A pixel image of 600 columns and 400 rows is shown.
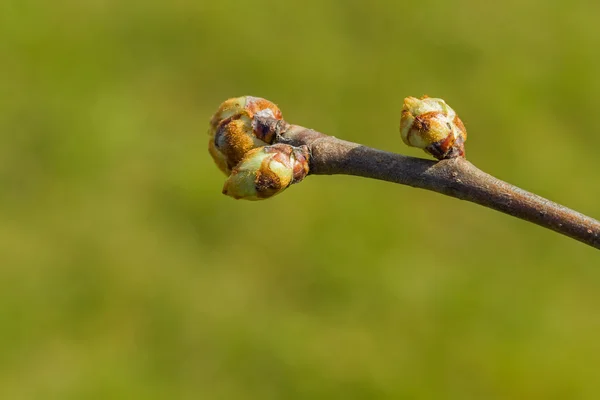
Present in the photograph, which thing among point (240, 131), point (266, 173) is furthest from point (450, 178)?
point (240, 131)

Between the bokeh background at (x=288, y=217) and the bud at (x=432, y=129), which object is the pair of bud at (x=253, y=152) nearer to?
the bud at (x=432, y=129)

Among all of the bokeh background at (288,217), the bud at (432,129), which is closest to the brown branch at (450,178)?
the bud at (432,129)

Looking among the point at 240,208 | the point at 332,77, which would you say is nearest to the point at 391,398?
the point at 240,208

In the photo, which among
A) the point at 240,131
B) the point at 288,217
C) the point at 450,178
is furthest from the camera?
the point at 288,217

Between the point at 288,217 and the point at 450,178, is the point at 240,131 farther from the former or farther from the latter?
the point at 288,217

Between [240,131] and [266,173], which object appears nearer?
[266,173]

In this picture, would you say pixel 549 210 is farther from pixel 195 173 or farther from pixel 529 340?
pixel 195 173

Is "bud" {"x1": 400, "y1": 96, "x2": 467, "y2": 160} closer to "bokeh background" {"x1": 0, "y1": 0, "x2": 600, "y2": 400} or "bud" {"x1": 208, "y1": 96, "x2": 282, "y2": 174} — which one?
"bud" {"x1": 208, "y1": 96, "x2": 282, "y2": 174}
